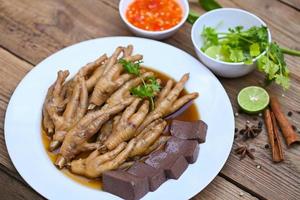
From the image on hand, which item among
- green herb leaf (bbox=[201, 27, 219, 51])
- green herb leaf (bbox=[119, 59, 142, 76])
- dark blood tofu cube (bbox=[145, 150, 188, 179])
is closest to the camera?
dark blood tofu cube (bbox=[145, 150, 188, 179])

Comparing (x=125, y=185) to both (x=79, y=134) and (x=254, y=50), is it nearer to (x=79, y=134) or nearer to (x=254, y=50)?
(x=79, y=134)

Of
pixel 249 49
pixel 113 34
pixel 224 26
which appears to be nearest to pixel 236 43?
pixel 249 49

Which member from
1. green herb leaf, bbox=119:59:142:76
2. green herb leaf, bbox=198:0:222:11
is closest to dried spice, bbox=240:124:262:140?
green herb leaf, bbox=119:59:142:76

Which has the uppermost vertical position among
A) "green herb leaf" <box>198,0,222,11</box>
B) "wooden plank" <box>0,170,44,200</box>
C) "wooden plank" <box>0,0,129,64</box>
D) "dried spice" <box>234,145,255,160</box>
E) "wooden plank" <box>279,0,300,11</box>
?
"wooden plank" <box>0,0,129,64</box>

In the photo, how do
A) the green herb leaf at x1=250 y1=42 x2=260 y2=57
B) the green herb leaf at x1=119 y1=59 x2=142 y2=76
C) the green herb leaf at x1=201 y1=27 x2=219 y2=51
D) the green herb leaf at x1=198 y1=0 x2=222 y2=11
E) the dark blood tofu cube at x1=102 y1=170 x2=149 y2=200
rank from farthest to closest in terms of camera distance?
the green herb leaf at x1=198 y1=0 x2=222 y2=11 < the green herb leaf at x1=201 y1=27 x2=219 y2=51 < the green herb leaf at x1=250 y1=42 x2=260 y2=57 < the green herb leaf at x1=119 y1=59 x2=142 y2=76 < the dark blood tofu cube at x1=102 y1=170 x2=149 y2=200

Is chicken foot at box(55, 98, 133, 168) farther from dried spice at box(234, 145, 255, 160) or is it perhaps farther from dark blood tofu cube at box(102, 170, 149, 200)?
dried spice at box(234, 145, 255, 160)

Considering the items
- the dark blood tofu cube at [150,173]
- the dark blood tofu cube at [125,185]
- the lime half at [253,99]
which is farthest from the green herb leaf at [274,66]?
the dark blood tofu cube at [125,185]

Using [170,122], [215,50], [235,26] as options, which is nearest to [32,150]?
[170,122]
